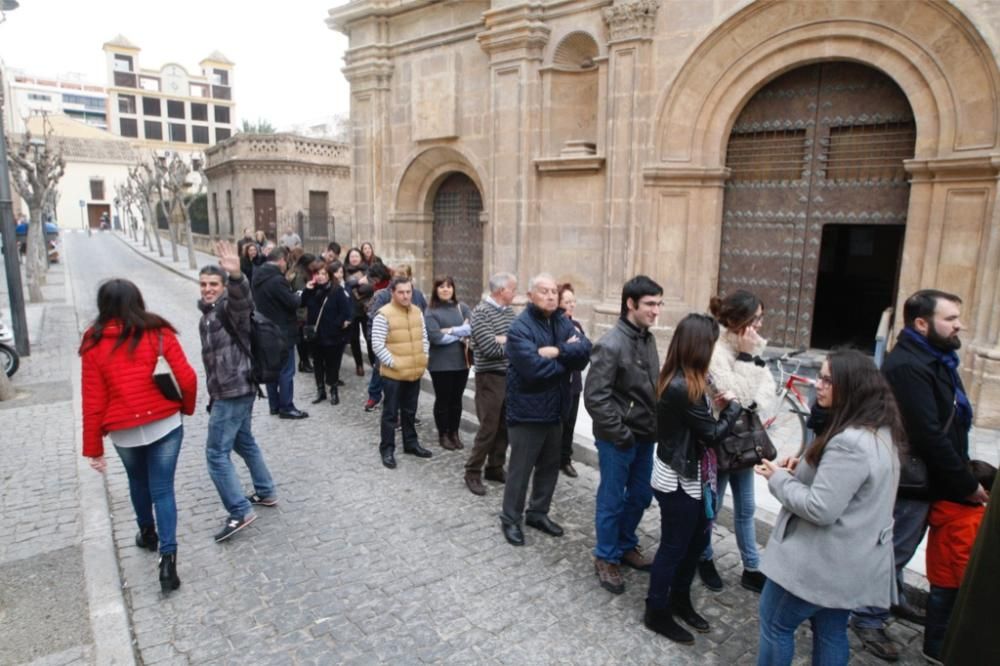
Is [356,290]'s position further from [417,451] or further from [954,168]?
[954,168]

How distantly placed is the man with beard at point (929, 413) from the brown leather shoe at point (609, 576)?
4.33 feet

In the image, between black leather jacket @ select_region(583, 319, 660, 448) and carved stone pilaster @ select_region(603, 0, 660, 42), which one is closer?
black leather jacket @ select_region(583, 319, 660, 448)

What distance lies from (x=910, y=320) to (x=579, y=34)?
778cm

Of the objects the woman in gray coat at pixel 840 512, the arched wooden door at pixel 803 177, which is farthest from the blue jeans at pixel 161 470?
the arched wooden door at pixel 803 177

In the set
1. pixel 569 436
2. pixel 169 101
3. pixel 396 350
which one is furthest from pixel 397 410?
pixel 169 101

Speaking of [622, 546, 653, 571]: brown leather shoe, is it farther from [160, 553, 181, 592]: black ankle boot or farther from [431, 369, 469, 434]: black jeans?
[160, 553, 181, 592]: black ankle boot

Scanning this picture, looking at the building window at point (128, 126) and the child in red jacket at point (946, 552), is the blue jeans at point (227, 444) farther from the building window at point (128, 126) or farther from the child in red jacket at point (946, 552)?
the building window at point (128, 126)

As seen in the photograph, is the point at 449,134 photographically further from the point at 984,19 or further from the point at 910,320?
the point at 910,320

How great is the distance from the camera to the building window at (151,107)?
274 feet

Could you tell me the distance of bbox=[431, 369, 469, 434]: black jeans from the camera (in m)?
6.43

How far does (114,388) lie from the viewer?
12.3ft

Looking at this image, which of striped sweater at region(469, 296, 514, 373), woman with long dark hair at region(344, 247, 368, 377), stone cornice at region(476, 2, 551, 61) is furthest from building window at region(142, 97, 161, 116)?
striped sweater at region(469, 296, 514, 373)

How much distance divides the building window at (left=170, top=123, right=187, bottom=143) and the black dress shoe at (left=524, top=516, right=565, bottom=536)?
310 ft

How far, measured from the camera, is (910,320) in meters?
3.43
